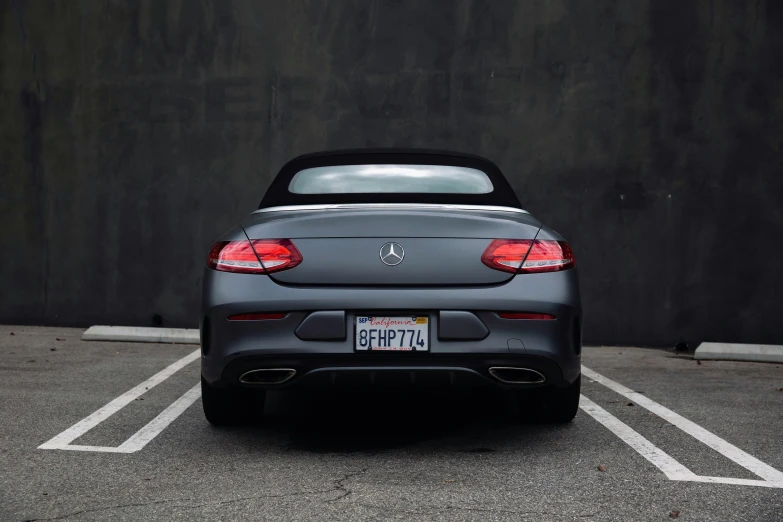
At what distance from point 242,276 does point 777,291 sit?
21.3ft

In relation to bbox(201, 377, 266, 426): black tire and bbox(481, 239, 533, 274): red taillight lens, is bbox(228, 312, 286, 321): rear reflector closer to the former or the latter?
bbox(201, 377, 266, 426): black tire

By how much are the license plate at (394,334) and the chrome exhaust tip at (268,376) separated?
1.21ft

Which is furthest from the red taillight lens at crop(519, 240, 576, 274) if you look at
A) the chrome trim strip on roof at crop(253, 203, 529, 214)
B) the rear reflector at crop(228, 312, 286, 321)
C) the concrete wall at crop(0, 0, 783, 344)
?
the concrete wall at crop(0, 0, 783, 344)

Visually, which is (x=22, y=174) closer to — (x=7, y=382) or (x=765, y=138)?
(x=7, y=382)

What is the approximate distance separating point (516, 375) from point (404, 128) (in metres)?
5.53

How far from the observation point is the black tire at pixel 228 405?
16.6 feet

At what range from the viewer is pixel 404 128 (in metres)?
9.63

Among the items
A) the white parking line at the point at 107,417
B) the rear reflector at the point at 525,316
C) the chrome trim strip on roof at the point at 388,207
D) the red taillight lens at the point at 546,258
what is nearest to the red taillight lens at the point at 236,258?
the chrome trim strip on roof at the point at 388,207

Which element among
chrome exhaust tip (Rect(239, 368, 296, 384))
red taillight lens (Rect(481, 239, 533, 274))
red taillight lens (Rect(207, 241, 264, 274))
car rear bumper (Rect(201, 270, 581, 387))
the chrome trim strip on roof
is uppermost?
the chrome trim strip on roof

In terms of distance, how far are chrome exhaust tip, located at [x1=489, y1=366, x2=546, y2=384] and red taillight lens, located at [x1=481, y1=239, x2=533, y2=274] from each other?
0.46m

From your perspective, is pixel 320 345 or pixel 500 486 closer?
pixel 500 486

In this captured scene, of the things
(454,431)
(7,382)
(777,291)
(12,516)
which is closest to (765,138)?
(777,291)

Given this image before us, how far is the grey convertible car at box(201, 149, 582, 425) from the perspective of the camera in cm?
434

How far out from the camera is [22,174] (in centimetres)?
1028
